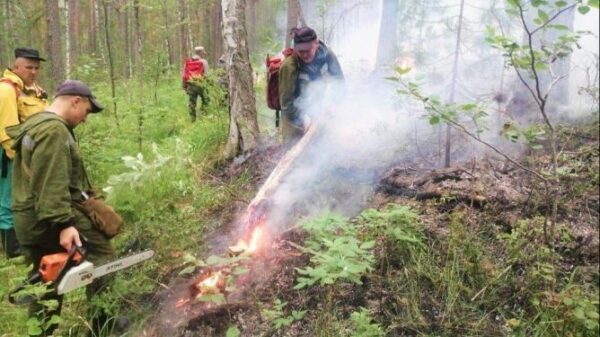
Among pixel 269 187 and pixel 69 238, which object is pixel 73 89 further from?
pixel 269 187

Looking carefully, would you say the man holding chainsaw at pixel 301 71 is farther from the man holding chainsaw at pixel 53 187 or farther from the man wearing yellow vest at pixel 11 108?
the man wearing yellow vest at pixel 11 108

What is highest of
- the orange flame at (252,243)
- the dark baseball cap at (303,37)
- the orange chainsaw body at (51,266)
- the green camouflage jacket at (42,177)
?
the dark baseball cap at (303,37)

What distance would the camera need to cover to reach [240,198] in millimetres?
5777

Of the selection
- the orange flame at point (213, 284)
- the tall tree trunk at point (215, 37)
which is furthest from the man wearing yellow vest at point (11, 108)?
the tall tree trunk at point (215, 37)

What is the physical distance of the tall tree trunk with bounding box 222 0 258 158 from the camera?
21.8 ft

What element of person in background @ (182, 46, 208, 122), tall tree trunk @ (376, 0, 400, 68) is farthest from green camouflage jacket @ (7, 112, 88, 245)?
tall tree trunk @ (376, 0, 400, 68)

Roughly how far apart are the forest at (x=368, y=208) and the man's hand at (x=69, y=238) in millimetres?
347

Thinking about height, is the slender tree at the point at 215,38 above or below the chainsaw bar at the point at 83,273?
above

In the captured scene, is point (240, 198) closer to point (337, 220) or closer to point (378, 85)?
point (337, 220)

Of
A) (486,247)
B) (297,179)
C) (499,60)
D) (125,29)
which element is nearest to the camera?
(486,247)

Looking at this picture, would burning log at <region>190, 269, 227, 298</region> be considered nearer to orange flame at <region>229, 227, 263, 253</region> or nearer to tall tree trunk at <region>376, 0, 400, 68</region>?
orange flame at <region>229, 227, 263, 253</region>

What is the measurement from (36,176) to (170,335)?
169 cm

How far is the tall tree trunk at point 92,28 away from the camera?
23188mm

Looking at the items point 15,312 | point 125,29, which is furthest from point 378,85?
point 125,29
